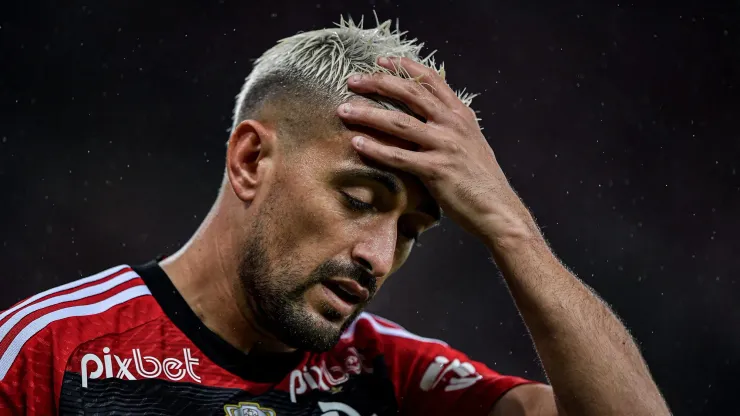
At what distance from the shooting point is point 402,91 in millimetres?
1962

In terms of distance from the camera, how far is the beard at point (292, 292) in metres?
1.91

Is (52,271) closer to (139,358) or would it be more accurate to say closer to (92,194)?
(92,194)

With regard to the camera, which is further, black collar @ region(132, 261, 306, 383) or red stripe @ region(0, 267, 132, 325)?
black collar @ region(132, 261, 306, 383)

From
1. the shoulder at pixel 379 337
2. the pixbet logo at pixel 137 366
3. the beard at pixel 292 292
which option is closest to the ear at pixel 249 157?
the beard at pixel 292 292

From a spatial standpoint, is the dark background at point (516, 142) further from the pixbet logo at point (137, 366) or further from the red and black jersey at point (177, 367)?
the pixbet logo at point (137, 366)

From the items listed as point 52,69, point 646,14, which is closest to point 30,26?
point 52,69

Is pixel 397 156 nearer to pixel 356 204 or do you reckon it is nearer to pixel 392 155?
pixel 392 155

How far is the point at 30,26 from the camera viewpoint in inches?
157

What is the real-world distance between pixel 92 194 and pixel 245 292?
92.1 inches

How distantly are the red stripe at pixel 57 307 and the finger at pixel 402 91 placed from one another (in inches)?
30.5

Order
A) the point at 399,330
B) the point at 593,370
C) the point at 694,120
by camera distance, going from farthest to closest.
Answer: the point at 694,120 → the point at 399,330 → the point at 593,370

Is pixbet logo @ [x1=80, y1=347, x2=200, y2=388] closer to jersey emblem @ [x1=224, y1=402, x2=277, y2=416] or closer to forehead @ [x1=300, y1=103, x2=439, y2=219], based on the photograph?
jersey emblem @ [x1=224, y1=402, x2=277, y2=416]

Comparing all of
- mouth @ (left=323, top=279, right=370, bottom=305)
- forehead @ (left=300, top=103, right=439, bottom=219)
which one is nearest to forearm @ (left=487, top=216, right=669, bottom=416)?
forehead @ (left=300, top=103, right=439, bottom=219)

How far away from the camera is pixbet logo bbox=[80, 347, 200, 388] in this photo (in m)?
1.89
